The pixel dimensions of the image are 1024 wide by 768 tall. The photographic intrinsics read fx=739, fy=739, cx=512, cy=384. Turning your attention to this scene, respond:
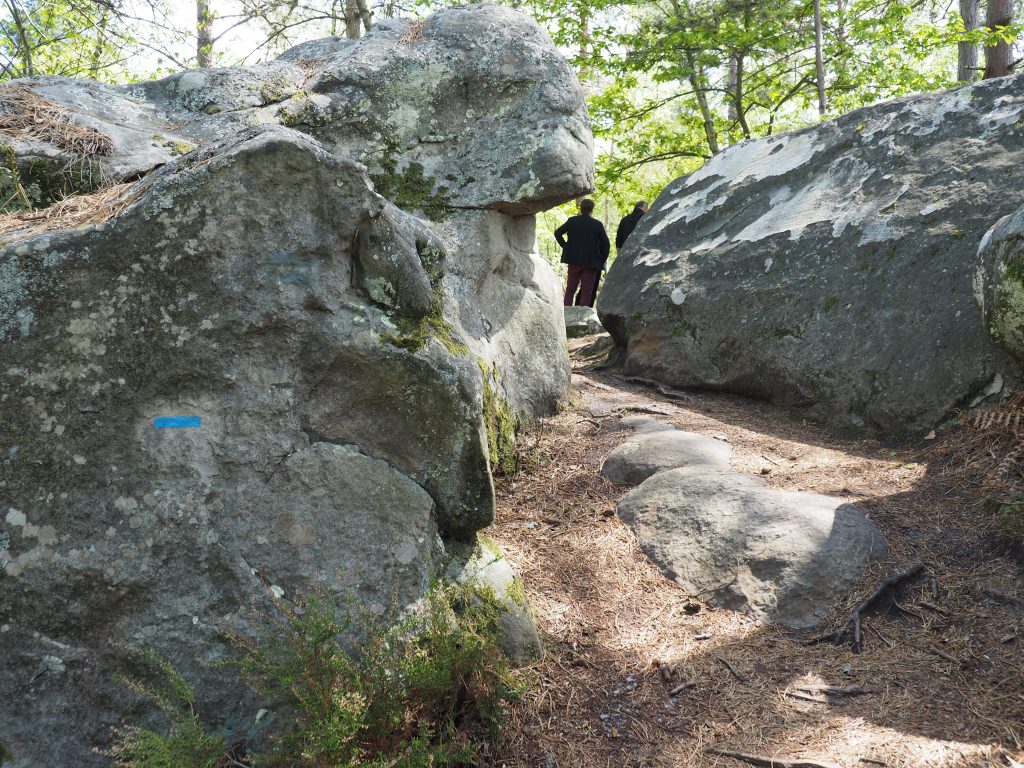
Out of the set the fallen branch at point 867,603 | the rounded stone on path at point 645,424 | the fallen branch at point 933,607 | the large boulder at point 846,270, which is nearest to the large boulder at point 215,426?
the fallen branch at point 867,603

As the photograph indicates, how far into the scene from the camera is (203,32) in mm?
17047

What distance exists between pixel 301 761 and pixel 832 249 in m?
5.33

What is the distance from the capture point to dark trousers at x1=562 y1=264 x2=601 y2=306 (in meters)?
11.4

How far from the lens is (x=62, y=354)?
2.63 m

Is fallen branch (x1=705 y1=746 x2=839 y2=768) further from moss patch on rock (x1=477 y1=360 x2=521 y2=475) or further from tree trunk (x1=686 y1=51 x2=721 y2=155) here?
tree trunk (x1=686 y1=51 x2=721 y2=155)

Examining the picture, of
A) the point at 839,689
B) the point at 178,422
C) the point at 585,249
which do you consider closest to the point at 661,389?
the point at 839,689

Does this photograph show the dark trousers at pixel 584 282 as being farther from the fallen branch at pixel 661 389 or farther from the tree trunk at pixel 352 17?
the tree trunk at pixel 352 17

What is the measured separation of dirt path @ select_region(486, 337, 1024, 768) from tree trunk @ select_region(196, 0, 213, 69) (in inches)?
565

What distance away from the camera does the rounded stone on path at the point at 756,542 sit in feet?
11.2

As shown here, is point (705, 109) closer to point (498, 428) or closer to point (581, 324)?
point (581, 324)

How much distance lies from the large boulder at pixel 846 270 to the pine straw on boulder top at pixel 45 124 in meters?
4.46

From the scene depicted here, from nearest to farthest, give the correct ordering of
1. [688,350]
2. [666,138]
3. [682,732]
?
[682,732]
[688,350]
[666,138]

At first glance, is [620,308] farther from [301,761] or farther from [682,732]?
[301,761]

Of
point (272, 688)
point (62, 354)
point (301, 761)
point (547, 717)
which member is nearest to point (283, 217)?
point (62, 354)
